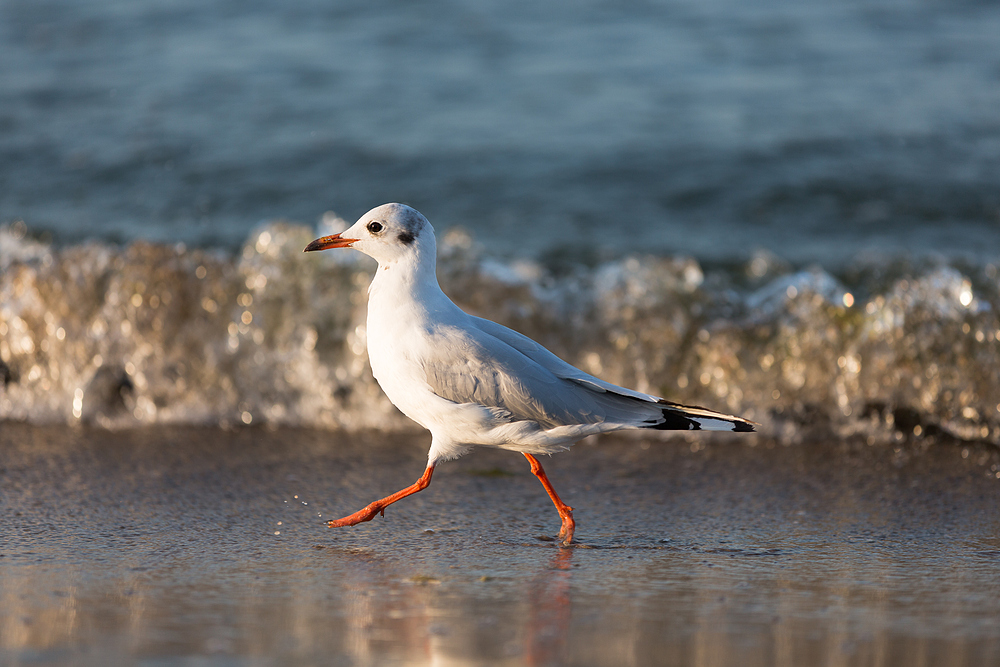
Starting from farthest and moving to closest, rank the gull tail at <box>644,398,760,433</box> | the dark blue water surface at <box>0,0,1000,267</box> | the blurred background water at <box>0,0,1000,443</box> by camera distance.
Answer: the dark blue water surface at <box>0,0,1000,267</box>, the blurred background water at <box>0,0,1000,443</box>, the gull tail at <box>644,398,760,433</box>

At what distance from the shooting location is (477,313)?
211 inches

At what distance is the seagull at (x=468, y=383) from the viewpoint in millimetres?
3150

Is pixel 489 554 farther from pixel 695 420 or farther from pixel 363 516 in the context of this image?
pixel 695 420

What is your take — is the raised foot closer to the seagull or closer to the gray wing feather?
the seagull

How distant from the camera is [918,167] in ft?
25.4

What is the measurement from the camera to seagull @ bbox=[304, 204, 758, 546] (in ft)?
10.3

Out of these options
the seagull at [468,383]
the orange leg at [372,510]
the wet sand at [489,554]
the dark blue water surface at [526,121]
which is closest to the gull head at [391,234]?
the seagull at [468,383]

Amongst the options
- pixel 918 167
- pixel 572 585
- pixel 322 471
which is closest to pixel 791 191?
pixel 918 167

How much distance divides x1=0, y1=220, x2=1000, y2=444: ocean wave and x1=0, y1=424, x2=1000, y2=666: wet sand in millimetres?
269

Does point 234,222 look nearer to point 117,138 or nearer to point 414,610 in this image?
point 117,138

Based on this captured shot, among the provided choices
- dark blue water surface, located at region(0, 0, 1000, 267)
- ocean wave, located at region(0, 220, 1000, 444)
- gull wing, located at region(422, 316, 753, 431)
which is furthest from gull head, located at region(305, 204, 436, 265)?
dark blue water surface, located at region(0, 0, 1000, 267)

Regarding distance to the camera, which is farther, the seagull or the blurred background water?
the blurred background water

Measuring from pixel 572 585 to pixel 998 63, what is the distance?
8428mm

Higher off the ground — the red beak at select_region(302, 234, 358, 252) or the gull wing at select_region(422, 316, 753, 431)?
the red beak at select_region(302, 234, 358, 252)
